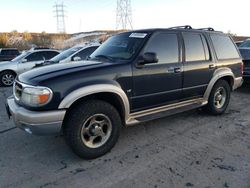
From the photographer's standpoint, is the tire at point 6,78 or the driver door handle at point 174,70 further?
the tire at point 6,78

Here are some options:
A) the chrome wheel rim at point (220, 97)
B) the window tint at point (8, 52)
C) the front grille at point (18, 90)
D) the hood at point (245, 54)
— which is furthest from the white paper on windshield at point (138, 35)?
the window tint at point (8, 52)

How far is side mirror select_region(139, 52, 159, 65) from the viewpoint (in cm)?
388

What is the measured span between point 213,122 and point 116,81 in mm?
2497

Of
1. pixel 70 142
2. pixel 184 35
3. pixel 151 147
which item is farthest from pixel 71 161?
pixel 184 35

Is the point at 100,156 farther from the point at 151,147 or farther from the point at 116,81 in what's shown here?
the point at 116,81

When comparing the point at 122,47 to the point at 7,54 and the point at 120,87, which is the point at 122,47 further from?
the point at 7,54

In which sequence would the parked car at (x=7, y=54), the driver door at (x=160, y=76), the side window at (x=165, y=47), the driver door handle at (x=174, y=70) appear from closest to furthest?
the driver door at (x=160, y=76) < the side window at (x=165, y=47) < the driver door handle at (x=174, y=70) < the parked car at (x=7, y=54)

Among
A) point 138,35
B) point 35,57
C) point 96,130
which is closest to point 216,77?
point 138,35

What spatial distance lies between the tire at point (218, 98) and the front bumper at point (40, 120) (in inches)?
132

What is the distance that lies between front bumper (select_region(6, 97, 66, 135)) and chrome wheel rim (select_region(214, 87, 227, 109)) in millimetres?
3581

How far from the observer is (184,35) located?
4.74 m

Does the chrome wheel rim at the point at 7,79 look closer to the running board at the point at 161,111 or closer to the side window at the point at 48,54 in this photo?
the side window at the point at 48,54

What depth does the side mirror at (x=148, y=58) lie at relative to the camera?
3877mm

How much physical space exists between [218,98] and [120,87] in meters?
2.81
